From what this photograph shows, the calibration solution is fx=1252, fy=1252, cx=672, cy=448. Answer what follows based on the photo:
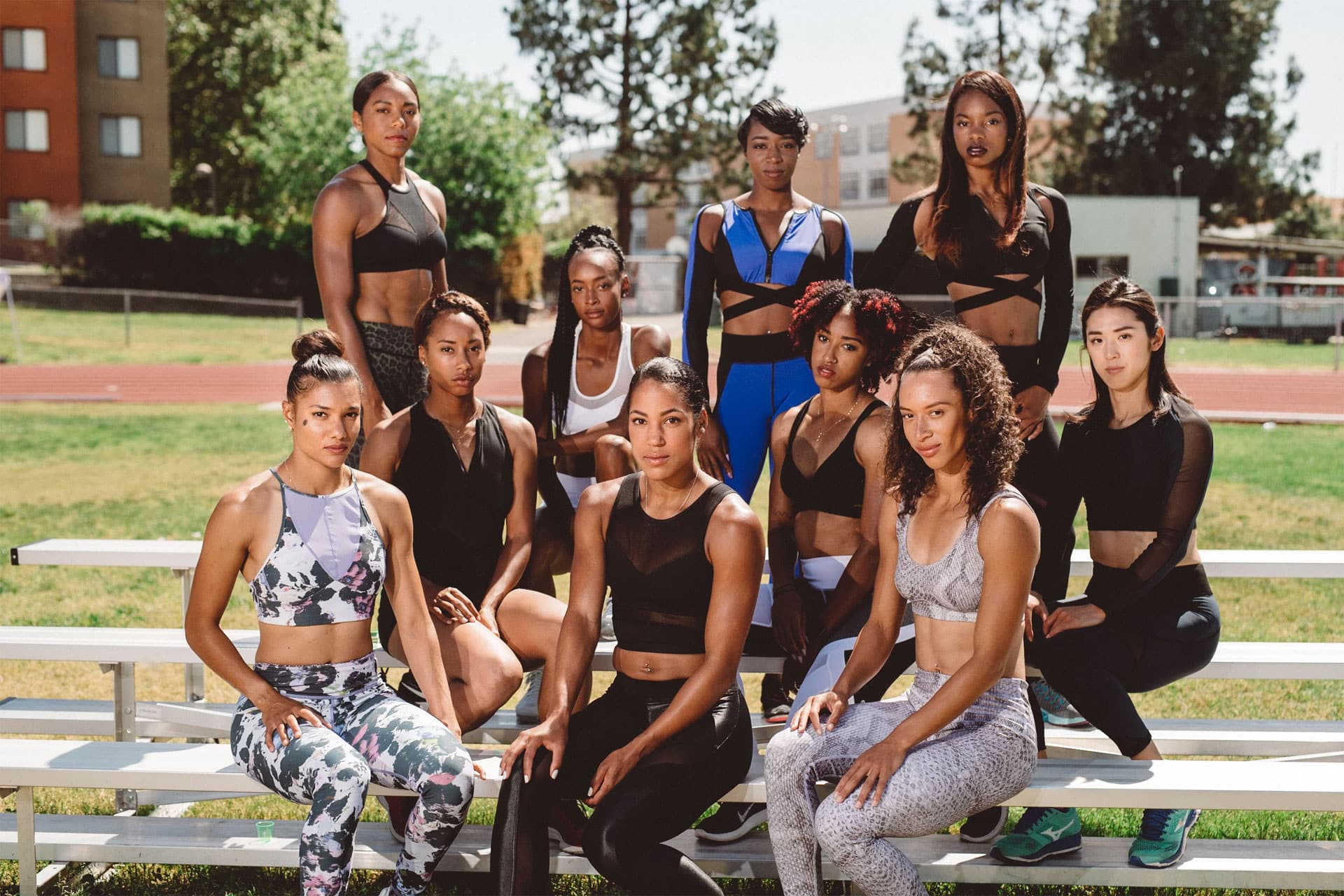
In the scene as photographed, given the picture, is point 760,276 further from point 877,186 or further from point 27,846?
point 877,186

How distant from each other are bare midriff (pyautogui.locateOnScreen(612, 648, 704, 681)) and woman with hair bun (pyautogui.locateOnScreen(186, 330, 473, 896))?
0.49 m

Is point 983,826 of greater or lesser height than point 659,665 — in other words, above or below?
below

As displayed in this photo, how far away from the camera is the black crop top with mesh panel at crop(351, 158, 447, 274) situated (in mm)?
4461

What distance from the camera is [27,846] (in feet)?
11.5

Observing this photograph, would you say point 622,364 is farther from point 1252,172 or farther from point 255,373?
point 1252,172

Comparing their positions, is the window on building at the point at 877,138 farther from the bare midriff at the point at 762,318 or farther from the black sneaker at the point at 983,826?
the black sneaker at the point at 983,826

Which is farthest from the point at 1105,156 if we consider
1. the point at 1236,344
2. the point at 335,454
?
the point at 335,454

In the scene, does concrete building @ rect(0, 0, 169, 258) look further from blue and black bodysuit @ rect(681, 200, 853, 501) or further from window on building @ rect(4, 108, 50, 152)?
blue and black bodysuit @ rect(681, 200, 853, 501)

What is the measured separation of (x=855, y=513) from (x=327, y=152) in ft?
106

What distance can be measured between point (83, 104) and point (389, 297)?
3835 centimetres

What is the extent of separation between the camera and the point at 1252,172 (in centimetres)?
4172

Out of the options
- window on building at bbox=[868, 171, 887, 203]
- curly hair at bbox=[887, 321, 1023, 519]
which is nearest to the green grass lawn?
curly hair at bbox=[887, 321, 1023, 519]

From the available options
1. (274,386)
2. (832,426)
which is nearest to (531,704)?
(832,426)

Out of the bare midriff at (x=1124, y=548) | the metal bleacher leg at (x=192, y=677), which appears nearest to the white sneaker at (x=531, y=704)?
the metal bleacher leg at (x=192, y=677)
